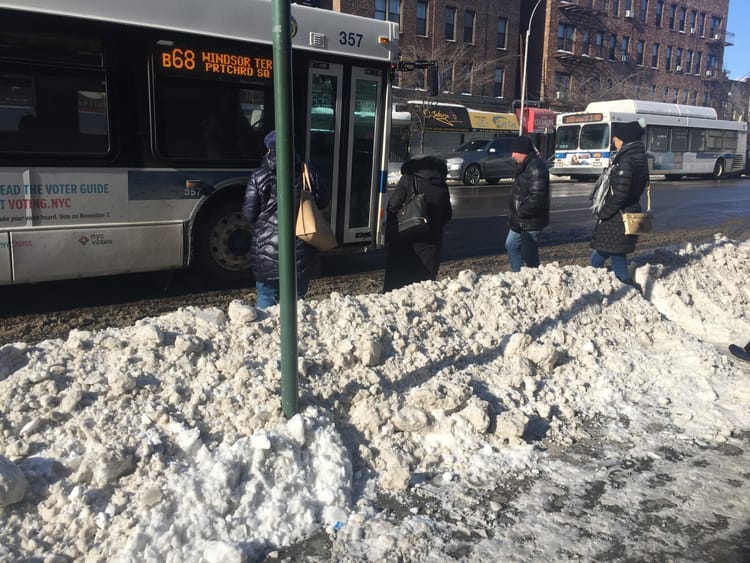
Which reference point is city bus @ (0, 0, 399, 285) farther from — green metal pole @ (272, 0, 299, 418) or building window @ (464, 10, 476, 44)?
building window @ (464, 10, 476, 44)

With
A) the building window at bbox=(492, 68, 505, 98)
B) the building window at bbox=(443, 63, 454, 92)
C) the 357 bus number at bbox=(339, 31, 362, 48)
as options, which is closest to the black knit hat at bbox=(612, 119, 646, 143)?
the 357 bus number at bbox=(339, 31, 362, 48)

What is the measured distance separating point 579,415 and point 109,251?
4.70 m

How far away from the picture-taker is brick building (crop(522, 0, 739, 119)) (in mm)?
46562

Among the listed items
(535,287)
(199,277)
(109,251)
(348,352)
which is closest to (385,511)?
(348,352)

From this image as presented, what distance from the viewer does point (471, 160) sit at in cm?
2523

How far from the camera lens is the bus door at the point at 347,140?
7.76 m

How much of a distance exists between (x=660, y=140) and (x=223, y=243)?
2922 cm

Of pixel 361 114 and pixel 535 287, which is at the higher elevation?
pixel 361 114

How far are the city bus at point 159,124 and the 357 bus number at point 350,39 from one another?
0.07 ft

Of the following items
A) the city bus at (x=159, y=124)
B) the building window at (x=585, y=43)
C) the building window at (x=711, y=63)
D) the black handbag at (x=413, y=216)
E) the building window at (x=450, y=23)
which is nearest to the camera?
the black handbag at (x=413, y=216)

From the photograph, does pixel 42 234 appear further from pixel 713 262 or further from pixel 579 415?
pixel 713 262

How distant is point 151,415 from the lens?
3.32 metres

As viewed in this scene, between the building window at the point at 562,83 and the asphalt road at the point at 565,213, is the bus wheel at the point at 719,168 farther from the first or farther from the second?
the building window at the point at 562,83

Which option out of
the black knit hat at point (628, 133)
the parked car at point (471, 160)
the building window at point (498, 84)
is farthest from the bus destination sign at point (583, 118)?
the black knit hat at point (628, 133)
